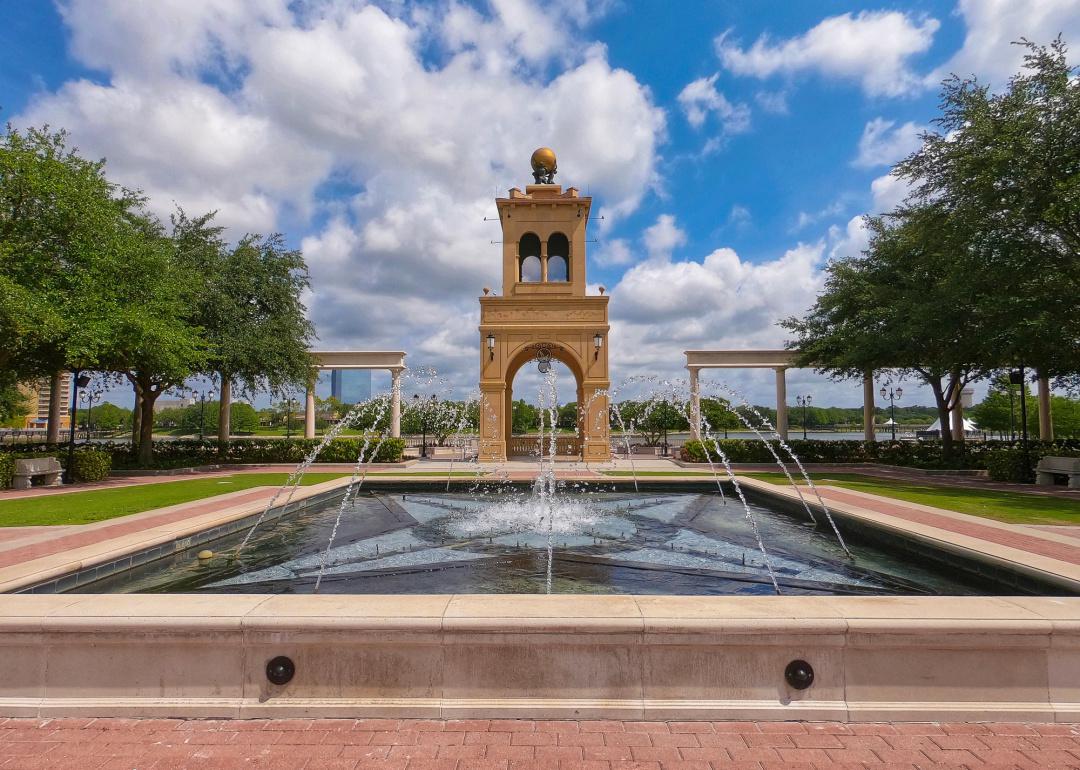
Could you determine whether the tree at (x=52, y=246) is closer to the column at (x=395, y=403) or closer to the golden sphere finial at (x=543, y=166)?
the column at (x=395, y=403)

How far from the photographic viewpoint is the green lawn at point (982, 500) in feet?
32.3

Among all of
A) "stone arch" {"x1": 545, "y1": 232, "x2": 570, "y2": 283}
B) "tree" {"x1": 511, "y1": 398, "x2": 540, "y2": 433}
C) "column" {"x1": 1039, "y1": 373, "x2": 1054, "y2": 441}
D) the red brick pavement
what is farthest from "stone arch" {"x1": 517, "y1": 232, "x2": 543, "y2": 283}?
"tree" {"x1": 511, "y1": 398, "x2": 540, "y2": 433}

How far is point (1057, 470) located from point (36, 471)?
27.6 m

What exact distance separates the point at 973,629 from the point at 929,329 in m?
17.7

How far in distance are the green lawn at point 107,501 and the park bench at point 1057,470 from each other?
20.4m

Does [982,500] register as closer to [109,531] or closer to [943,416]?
[943,416]

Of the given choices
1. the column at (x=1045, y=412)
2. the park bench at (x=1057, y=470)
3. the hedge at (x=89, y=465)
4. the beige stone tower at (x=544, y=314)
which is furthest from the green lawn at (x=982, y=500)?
the hedge at (x=89, y=465)

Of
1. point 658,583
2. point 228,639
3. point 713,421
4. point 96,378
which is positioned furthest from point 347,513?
point 713,421

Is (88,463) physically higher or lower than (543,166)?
lower

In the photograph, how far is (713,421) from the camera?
5200cm

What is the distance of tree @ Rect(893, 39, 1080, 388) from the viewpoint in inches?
559

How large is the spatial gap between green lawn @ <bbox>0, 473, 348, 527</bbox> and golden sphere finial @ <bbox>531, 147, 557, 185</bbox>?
18.8 meters

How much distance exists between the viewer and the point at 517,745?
3.21m

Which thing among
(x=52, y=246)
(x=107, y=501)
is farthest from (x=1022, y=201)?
(x=52, y=246)
